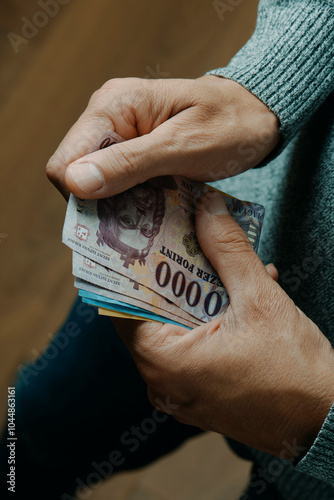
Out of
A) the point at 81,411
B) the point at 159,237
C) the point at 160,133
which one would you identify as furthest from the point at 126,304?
the point at 81,411

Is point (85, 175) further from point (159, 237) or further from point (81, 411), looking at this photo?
point (81, 411)

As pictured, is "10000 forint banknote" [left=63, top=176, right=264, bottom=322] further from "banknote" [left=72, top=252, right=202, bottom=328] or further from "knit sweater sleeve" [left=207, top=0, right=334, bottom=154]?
"knit sweater sleeve" [left=207, top=0, right=334, bottom=154]

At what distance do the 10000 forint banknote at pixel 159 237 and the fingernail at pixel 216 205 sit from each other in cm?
2

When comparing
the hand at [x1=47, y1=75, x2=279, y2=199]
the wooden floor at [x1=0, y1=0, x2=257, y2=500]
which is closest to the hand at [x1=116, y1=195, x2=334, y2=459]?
the hand at [x1=47, y1=75, x2=279, y2=199]

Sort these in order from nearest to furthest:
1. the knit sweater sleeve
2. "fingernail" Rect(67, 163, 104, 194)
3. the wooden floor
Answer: "fingernail" Rect(67, 163, 104, 194)
the knit sweater sleeve
the wooden floor

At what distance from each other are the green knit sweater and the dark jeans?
1.14ft

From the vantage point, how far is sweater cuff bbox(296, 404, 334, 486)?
23.1 inches

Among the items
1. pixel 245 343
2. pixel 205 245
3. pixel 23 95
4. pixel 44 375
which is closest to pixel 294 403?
pixel 245 343

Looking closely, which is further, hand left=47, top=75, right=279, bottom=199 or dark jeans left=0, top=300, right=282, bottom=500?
dark jeans left=0, top=300, right=282, bottom=500

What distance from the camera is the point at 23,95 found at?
140 centimetres

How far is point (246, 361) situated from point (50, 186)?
104 cm

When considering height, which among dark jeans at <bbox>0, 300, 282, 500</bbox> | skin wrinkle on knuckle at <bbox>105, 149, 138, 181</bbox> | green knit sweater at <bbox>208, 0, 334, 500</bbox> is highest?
green knit sweater at <bbox>208, 0, 334, 500</bbox>

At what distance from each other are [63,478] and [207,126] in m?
0.78

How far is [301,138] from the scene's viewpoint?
0.79m
